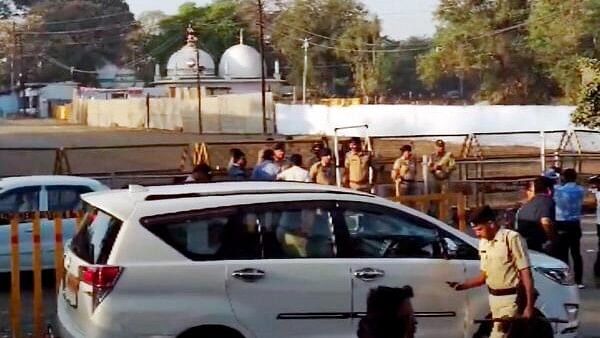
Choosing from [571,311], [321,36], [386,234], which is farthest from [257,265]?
[321,36]

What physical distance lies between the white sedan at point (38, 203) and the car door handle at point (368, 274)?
6.26 meters

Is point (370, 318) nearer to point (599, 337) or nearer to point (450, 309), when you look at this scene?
point (450, 309)

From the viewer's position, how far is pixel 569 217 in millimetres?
13539

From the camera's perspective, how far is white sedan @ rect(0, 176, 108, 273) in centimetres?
1384

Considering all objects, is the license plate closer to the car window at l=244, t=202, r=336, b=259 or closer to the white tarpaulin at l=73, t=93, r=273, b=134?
the car window at l=244, t=202, r=336, b=259

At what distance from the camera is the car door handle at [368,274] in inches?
328

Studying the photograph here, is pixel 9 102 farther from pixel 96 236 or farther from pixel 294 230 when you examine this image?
pixel 294 230

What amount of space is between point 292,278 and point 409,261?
3.05 ft

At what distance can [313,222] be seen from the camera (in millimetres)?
8406

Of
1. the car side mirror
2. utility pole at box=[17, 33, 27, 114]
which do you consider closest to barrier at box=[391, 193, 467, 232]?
the car side mirror

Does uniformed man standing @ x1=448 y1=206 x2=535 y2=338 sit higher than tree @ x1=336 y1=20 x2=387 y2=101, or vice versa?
tree @ x1=336 y1=20 x2=387 y2=101

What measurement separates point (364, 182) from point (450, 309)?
912cm

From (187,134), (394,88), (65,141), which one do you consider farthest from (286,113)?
(394,88)

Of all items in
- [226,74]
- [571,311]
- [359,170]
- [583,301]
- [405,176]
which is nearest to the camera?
[571,311]
